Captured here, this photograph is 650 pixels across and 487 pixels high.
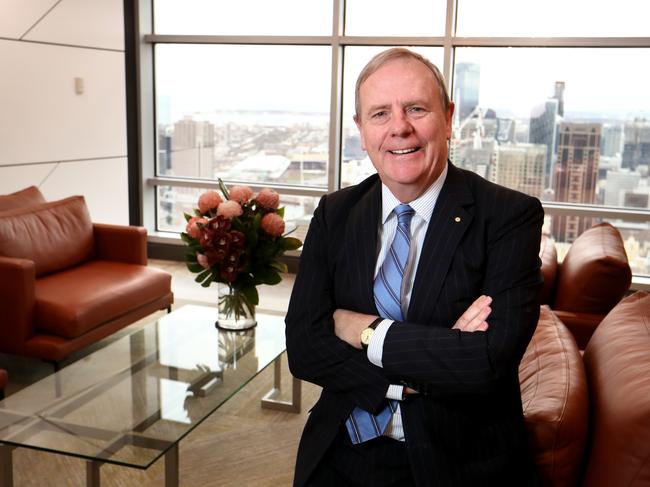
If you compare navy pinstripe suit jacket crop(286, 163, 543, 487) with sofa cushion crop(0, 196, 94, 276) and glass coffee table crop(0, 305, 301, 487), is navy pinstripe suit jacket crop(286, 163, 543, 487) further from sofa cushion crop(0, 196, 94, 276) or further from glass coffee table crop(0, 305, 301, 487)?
sofa cushion crop(0, 196, 94, 276)

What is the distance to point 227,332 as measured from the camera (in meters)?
3.71

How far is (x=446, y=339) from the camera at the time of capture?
167cm

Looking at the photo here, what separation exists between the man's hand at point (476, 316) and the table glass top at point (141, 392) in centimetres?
120

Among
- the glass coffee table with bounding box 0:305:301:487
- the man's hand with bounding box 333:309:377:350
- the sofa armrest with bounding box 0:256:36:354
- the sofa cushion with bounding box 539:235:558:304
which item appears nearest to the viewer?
the man's hand with bounding box 333:309:377:350

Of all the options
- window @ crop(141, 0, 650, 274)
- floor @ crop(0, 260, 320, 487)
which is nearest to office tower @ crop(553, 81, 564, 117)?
window @ crop(141, 0, 650, 274)

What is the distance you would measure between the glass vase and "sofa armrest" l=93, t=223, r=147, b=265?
1.48 meters

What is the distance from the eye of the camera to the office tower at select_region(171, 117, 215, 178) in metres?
7.20

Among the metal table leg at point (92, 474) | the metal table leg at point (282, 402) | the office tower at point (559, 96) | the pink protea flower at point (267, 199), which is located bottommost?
the metal table leg at point (282, 402)

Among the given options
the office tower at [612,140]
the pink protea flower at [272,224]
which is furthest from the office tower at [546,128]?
the pink protea flower at [272,224]

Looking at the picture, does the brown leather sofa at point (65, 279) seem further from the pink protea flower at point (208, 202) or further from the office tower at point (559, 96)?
the office tower at point (559, 96)

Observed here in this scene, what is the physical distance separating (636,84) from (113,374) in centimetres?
479

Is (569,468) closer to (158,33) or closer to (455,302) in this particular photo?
(455,302)

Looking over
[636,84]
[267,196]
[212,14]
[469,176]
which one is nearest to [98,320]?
[267,196]

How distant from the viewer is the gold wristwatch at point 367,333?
5.73 ft
